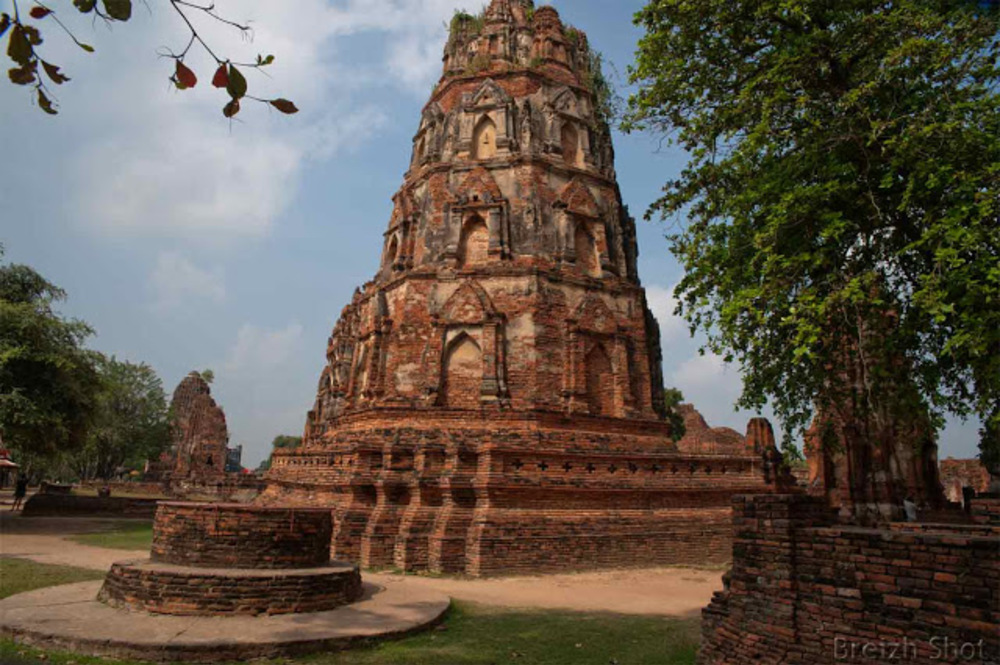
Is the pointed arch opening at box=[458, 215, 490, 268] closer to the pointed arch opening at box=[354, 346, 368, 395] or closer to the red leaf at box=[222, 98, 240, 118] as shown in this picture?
the pointed arch opening at box=[354, 346, 368, 395]

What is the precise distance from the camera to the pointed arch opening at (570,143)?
1886 cm

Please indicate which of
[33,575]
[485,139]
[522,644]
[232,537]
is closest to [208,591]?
[232,537]

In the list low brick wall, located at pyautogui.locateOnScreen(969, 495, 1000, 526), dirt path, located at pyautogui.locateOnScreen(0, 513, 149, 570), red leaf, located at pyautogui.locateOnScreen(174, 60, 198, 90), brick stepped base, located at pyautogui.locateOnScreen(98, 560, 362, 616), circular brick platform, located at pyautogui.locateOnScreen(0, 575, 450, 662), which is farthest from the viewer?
dirt path, located at pyautogui.locateOnScreen(0, 513, 149, 570)

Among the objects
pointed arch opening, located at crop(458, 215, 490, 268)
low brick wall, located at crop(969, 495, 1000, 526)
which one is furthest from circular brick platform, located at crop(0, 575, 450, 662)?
pointed arch opening, located at crop(458, 215, 490, 268)

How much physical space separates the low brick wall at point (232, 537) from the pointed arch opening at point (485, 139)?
12.8 m

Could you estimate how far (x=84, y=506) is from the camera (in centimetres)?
2292

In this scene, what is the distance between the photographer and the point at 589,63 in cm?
2109

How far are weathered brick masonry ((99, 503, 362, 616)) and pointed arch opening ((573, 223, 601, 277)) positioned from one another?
1100cm

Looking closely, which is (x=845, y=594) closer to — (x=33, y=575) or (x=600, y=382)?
(x=33, y=575)

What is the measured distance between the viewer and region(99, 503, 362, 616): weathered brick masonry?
700 cm

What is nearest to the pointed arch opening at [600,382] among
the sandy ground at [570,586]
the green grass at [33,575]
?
the sandy ground at [570,586]

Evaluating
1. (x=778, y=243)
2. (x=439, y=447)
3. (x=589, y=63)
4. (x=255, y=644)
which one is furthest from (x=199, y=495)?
(x=778, y=243)

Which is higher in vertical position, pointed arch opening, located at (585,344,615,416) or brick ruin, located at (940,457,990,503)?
pointed arch opening, located at (585,344,615,416)

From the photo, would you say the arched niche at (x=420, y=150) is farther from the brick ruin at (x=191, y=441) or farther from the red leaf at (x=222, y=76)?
the brick ruin at (x=191, y=441)
